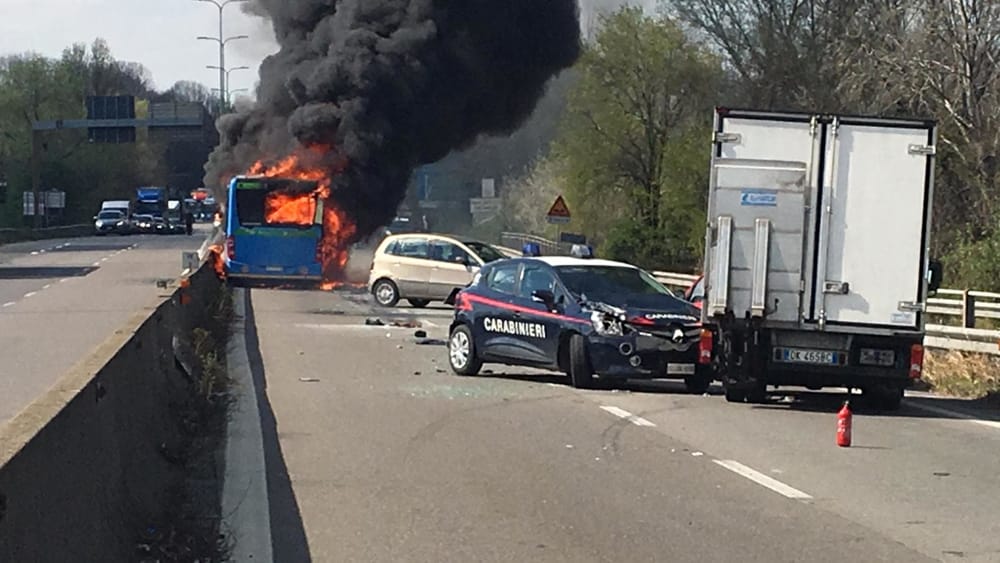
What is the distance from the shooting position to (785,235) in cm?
1454

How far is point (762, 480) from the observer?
10.3m

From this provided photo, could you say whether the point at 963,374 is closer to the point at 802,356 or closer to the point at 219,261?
the point at 802,356

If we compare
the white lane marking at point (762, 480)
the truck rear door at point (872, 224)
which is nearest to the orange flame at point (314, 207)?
the truck rear door at point (872, 224)

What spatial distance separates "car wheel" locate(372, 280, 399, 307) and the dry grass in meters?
14.4

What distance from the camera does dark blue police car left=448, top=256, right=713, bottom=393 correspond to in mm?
15555

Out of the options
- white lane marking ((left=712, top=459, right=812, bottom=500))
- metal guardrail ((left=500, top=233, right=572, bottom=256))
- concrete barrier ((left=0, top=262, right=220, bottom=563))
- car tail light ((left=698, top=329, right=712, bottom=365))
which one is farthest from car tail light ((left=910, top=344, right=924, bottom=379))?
metal guardrail ((left=500, top=233, right=572, bottom=256))

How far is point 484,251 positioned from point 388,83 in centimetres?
559

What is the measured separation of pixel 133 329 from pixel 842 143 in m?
7.27

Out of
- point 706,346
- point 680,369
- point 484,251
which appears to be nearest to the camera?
point 706,346

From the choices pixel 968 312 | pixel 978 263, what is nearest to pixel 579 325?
pixel 968 312

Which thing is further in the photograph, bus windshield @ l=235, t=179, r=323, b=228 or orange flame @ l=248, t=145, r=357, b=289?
orange flame @ l=248, t=145, r=357, b=289

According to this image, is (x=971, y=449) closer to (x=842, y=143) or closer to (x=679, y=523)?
(x=842, y=143)

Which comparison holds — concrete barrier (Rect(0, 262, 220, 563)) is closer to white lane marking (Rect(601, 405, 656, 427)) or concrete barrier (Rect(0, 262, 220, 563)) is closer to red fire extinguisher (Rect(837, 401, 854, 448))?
white lane marking (Rect(601, 405, 656, 427))

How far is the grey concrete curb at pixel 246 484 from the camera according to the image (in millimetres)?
7997
